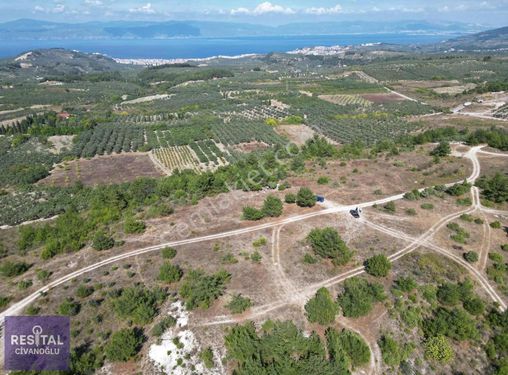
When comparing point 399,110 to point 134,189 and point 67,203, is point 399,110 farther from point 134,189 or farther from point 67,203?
point 67,203

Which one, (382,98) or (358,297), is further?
(382,98)

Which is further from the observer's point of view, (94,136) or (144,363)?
(94,136)

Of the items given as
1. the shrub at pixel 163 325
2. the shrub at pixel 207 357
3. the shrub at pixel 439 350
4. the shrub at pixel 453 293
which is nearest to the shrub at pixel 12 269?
the shrub at pixel 163 325

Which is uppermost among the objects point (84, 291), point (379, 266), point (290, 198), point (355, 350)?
point (84, 291)

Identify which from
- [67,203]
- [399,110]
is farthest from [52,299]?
[399,110]

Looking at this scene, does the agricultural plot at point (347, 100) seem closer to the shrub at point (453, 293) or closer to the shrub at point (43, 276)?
the shrub at point (453, 293)

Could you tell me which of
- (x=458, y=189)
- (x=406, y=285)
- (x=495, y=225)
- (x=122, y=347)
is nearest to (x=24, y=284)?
(x=122, y=347)

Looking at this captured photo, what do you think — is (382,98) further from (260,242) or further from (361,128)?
(260,242)
